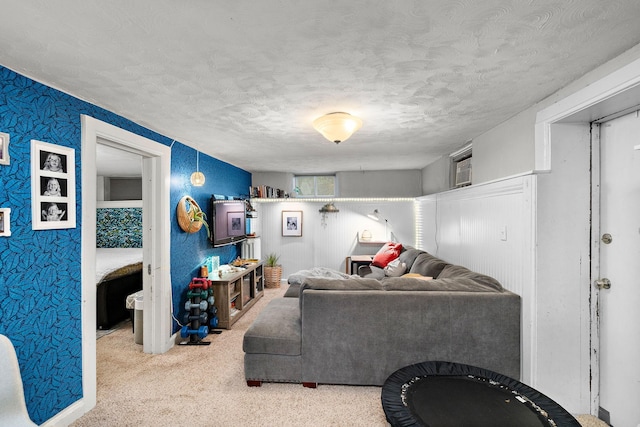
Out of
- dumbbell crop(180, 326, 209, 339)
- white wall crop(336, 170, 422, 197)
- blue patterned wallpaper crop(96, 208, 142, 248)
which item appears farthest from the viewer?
white wall crop(336, 170, 422, 197)

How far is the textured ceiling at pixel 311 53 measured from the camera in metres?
1.21

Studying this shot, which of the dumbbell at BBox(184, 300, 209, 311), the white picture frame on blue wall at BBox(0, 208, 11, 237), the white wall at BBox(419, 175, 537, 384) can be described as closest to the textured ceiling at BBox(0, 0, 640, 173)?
the white wall at BBox(419, 175, 537, 384)

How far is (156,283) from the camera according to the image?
10.2ft

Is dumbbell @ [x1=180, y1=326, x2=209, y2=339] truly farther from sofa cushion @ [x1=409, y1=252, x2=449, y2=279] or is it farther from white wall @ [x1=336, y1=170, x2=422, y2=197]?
white wall @ [x1=336, y1=170, x2=422, y2=197]

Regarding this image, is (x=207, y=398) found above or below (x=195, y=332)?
below

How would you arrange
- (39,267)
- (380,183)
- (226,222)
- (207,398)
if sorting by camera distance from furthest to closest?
(380,183)
(226,222)
(207,398)
(39,267)

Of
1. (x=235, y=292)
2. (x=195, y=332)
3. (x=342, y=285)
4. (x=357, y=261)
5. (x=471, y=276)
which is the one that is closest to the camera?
(x=342, y=285)

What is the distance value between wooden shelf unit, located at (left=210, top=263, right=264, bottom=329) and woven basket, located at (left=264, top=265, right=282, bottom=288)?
1.40 feet

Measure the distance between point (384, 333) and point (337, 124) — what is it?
5.69ft

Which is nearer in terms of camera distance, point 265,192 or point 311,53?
point 311,53

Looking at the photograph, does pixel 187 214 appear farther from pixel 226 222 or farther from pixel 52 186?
pixel 52 186

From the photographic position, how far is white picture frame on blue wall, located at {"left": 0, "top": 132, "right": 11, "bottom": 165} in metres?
1.67

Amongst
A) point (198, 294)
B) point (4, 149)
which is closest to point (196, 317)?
point (198, 294)

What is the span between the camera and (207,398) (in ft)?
7.75
